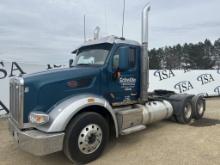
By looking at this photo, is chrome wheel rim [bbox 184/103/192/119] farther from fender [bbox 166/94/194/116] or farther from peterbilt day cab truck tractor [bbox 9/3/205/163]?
peterbilt day cab truck tractor [bbox 9/3/205/163]

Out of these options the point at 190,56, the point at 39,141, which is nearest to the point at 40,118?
the point at 39,141

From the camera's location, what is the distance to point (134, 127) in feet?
20.6

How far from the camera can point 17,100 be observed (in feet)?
16.7

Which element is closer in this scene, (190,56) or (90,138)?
(90,138)

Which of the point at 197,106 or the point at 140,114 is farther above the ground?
the point at 140,114

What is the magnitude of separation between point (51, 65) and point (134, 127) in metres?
6.22

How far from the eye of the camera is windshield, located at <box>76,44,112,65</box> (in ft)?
19.8

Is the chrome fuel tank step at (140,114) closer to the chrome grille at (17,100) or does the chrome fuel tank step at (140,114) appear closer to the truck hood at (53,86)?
the truck hood at (53,86)

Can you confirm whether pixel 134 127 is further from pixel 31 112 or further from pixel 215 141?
pixel 31 112

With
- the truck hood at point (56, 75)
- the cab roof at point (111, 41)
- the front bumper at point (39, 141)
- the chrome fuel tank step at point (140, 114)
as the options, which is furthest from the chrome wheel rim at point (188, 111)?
the front bumper at point (39, 141)

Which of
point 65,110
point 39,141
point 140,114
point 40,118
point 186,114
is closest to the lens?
point 39,141

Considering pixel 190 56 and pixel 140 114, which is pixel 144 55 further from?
pixel 190 56

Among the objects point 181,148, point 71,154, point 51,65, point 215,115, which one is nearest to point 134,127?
point 181,148

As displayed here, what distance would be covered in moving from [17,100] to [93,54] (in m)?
2.07
